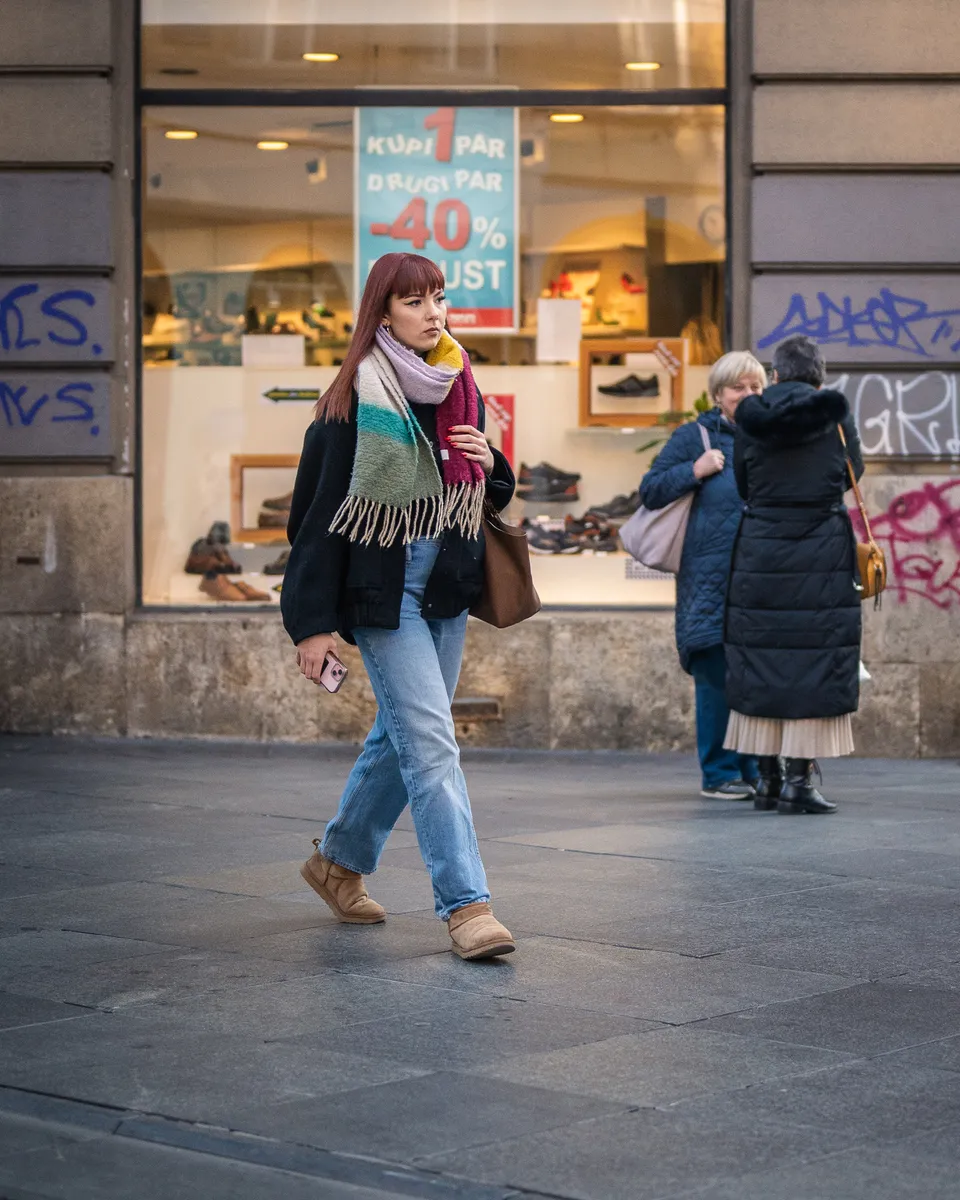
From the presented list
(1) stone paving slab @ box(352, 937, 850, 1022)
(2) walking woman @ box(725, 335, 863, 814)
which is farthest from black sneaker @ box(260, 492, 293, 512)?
(1) stone paving slab @ box(352, 937, 850, 1022)

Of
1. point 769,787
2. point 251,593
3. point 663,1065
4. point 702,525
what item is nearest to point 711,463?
point 702,525

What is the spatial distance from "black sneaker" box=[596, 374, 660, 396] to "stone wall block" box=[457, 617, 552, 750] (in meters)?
1.37

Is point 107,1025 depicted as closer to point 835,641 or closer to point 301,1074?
point 301,1074

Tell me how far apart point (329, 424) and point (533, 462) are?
5898mm

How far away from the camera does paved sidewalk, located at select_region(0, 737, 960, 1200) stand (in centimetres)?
369

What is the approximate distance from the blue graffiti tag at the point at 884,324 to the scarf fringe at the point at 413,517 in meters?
5.48

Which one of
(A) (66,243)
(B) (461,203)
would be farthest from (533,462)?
(A) (66,243)

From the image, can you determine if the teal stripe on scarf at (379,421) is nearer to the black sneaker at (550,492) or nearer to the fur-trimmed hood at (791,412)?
the fur-trimmed hood at (791,412)

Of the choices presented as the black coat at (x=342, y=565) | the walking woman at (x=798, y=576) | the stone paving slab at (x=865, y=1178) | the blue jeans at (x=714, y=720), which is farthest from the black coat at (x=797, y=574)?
the stone paving slab at (x=865, y=1178)

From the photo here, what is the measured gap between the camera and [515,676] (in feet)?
35.7

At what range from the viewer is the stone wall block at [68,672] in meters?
10.9

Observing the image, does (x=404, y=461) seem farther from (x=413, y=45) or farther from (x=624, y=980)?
(x=413, y=45)

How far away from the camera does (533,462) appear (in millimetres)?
11414

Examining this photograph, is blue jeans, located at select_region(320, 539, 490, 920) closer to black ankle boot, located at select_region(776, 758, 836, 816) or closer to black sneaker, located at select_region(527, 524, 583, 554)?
black ankle boot, located at select_region(776, 758, 836, 816)
